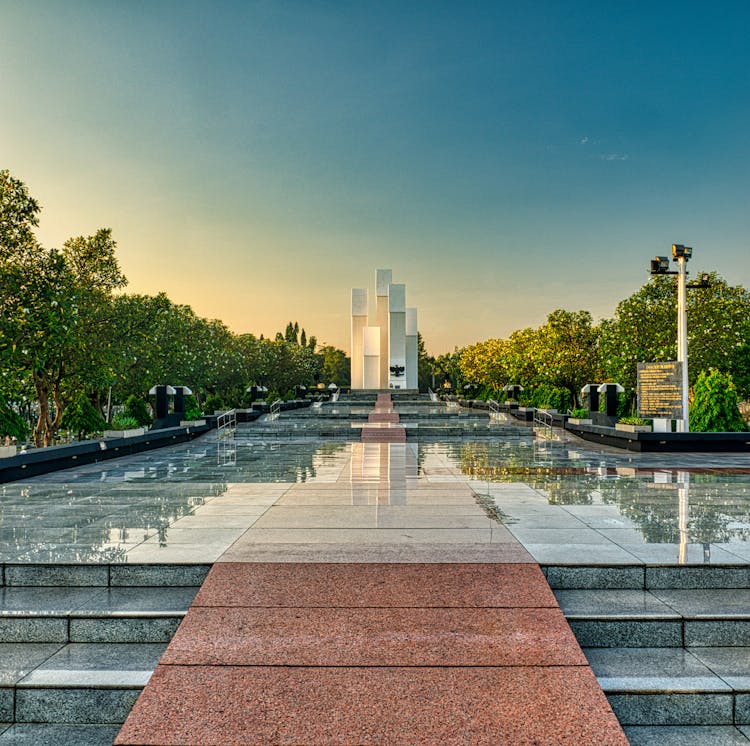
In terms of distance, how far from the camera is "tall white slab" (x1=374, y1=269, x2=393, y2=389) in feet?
189

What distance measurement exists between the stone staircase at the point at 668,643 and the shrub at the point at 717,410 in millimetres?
12859

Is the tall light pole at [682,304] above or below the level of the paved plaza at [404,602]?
above

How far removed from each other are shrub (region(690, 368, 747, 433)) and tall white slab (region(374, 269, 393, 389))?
139 ft

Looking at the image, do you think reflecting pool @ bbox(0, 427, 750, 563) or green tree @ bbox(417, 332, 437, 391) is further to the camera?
green tree @ bbox(417, 332, 437, 391)

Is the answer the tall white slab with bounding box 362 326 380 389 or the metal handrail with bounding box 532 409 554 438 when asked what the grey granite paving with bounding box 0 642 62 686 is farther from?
the tall white slab with bounding box 362 326 380 389

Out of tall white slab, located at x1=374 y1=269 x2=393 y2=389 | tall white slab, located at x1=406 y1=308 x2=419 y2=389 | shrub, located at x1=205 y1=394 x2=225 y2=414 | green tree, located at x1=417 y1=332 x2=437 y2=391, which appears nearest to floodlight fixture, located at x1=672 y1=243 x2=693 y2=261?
shrub, located at x1=205 y1=394 x2=225 y2=414

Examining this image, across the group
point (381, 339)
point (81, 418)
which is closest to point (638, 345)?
point (81, 418)

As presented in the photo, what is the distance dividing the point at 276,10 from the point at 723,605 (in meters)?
18.2

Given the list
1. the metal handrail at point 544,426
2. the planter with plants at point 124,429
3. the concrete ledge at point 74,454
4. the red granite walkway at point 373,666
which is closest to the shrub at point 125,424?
the planter with plants at point 124,429

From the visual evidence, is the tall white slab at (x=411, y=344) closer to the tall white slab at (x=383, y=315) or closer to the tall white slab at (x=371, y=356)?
the tall white slab at (x=383, y=315)

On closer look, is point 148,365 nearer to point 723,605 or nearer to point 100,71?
point 100,71

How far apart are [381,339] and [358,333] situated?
250cm

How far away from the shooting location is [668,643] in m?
4.12

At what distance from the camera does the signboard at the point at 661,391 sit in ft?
52.6
